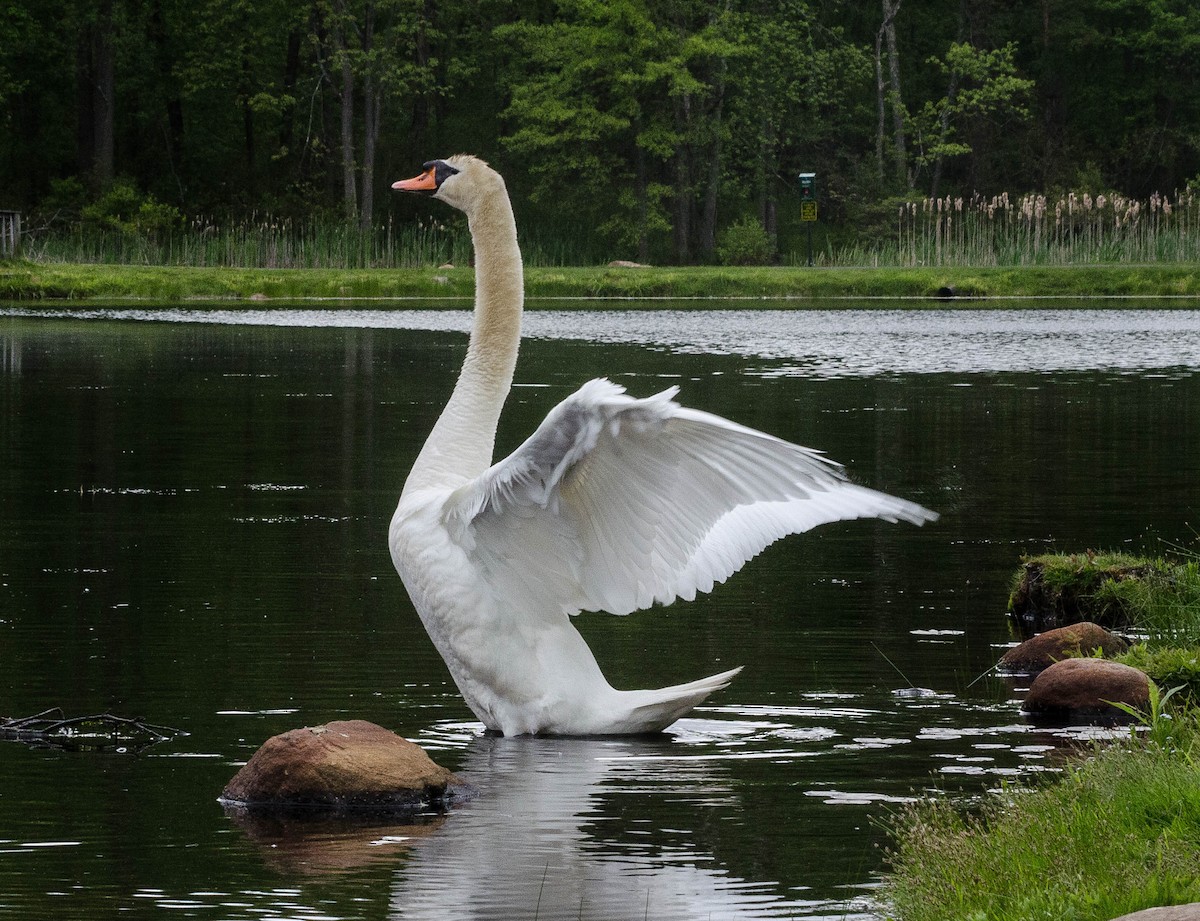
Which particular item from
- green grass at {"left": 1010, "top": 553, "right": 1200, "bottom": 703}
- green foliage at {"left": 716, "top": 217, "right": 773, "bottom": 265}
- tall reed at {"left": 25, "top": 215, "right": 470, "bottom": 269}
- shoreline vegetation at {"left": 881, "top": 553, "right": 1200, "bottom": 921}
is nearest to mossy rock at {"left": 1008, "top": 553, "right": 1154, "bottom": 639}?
green grass at {"left": 1010, "top": 553, "right": 1200, "bottom": 703}

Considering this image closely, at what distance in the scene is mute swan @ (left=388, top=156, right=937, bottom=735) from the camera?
18.0ft

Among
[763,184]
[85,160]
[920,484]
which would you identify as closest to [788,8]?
[763,184]

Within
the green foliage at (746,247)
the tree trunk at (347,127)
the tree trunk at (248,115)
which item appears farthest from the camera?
the tree trunk at (248,115)

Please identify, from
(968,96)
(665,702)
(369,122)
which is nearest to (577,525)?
(665,702)

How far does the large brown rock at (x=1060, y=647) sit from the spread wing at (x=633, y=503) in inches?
69.7

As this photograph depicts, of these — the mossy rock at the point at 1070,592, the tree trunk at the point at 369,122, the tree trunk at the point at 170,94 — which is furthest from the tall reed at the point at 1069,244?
the mossy rock at the point at 1070,592

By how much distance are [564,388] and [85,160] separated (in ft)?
133

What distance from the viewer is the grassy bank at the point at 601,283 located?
121 ft

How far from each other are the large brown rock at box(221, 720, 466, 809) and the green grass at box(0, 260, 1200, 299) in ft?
104

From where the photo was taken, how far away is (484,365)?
6902mm

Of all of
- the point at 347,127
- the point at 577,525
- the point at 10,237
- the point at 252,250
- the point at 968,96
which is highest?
the point at 968,96

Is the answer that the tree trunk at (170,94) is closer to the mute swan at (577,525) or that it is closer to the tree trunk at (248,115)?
the tree trunk at (248,115)

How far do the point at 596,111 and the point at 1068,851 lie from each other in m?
49.8

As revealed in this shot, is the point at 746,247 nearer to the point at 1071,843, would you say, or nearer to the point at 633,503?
the point at 633,503
